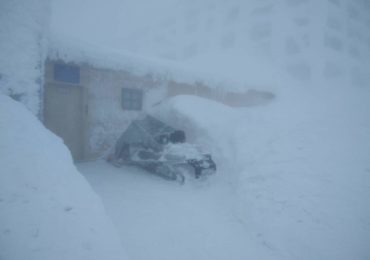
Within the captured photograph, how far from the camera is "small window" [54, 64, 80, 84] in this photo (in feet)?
26.4

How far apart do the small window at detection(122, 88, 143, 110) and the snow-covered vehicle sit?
129 cm

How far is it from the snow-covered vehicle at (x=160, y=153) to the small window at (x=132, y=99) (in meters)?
1.29

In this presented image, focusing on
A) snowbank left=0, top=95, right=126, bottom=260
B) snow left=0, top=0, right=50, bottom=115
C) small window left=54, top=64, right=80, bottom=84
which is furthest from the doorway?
snowbank left=0, top=95, right=126, bottom=260

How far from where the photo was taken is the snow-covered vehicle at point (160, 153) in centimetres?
734

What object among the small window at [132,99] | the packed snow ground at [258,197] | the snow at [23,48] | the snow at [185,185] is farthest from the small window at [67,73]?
the packed snow ground at [258,197]

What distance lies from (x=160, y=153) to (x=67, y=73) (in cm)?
403

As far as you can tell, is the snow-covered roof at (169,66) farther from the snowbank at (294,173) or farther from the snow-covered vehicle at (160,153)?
the snow-covered vehicle at (160,153)

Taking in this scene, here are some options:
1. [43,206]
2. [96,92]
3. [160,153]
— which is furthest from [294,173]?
[96,92]

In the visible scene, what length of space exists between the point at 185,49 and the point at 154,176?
17.4 metres

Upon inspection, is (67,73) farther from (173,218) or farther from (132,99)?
(173,218)

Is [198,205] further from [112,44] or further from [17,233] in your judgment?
[112,44]

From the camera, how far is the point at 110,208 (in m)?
5.45

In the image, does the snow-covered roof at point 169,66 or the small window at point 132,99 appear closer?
the snow-covered roof at point 169,66

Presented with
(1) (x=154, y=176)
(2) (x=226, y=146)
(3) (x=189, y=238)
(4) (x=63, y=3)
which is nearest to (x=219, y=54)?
(2) (x=226, y=146)
